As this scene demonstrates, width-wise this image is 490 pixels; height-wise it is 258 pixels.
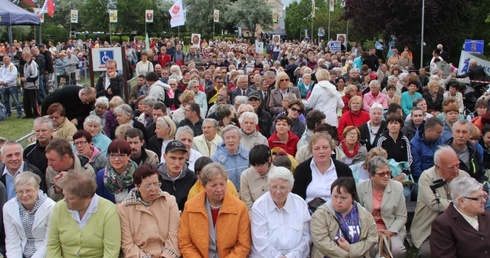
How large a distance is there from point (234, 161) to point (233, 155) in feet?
0.27

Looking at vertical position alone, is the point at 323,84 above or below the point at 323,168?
above

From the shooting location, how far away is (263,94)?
465 inches

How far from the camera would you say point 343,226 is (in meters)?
5.27

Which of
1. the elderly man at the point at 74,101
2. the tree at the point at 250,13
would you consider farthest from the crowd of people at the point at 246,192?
the tree at the point at 250,13

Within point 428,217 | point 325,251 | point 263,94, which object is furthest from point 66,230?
point 263,94

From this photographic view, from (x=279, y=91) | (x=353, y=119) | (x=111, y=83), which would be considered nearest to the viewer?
(x=353, y=119)


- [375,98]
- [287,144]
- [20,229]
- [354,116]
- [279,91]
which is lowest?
[20,229]

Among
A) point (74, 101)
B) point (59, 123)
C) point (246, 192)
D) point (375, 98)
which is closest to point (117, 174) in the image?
point (246, 192)

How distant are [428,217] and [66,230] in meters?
3.85

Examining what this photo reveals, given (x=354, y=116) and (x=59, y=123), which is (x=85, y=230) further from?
(x=354, y=116)

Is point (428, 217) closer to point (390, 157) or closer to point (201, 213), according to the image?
point (390, 157)

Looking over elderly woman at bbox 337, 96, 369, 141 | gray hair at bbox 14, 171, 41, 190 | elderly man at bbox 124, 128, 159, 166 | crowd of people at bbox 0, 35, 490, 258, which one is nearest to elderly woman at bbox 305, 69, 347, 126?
elderly woman at bbox 337, 96, 369, 141

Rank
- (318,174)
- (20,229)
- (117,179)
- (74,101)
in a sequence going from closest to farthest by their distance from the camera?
1. (20,229)
2. (117,179)
3. (318,174)
4. (74,101)

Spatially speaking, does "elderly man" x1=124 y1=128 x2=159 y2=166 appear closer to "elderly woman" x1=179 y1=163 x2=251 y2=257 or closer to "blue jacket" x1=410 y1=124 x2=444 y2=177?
"elderly woman" x1=179 y1=163 x2=251 y2=257
